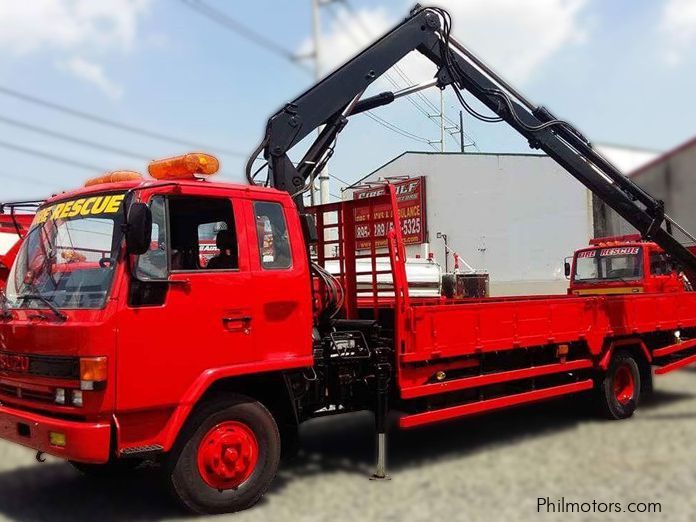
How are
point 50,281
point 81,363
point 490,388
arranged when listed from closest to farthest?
point 81,363 → point 50,281 → point 490,388

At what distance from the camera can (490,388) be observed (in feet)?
22.1

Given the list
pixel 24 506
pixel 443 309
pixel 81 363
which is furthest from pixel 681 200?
pixel 24 506

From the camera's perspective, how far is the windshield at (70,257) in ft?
14.7

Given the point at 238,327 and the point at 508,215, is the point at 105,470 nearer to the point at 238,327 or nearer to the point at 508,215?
the point at 238,327

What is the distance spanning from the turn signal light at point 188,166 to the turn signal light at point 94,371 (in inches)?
63.1

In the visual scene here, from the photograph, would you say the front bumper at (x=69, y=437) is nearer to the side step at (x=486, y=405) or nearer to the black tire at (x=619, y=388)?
the side step at (x=486, y=405)

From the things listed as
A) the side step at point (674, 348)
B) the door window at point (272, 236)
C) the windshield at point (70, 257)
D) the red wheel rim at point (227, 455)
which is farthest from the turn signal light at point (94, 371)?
the side step at point (674, 348)

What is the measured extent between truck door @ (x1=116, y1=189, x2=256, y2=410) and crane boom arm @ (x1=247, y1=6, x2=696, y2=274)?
1050mm

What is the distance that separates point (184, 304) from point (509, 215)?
1060 inches

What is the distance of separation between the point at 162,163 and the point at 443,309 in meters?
2.76

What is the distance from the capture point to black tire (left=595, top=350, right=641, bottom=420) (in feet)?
25.7

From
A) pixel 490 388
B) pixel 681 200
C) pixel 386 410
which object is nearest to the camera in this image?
pixel 681 200

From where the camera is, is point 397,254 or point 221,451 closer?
point 221,451

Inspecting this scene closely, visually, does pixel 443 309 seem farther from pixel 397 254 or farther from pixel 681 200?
pixel 681 200
